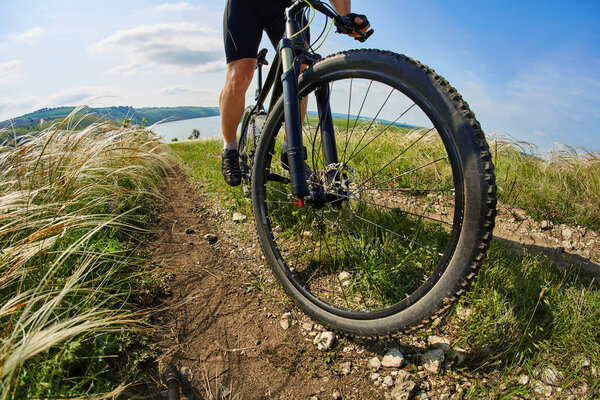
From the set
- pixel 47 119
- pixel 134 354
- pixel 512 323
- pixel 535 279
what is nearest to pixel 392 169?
pixel 535 279

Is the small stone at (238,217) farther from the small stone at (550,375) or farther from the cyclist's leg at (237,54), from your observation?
the small stone at (550,375)

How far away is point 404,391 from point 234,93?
92.2 inches

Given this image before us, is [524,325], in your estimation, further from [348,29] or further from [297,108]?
[348,29]

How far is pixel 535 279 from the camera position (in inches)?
61.6

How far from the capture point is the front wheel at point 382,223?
1.02 meters

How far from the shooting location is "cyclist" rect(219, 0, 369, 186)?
7.61ft

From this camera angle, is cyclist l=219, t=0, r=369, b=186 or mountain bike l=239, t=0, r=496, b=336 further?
cyclist l=219, t=0, r=369, b=186

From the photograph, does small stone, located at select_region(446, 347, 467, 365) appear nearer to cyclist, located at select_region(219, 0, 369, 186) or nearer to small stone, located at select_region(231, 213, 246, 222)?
small stone, located at select_region(231, 213, 246, 222)

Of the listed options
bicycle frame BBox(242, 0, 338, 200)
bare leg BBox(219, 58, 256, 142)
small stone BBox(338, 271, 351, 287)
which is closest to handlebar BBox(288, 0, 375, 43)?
bicycle frame BBox(242, 0, 338, 200)

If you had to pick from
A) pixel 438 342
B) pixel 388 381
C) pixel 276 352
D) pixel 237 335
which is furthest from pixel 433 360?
pixel 237 335

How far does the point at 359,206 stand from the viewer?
7.45 feet

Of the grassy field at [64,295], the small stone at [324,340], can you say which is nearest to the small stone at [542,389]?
the small stone at [324,340]

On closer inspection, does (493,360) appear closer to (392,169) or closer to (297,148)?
(297,148)

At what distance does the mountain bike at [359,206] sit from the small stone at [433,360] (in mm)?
254
